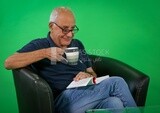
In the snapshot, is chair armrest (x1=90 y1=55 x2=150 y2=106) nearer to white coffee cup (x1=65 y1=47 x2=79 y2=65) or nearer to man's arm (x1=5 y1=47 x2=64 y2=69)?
white coffee cup (x1=65 y1=47 x2=79 y2=65)

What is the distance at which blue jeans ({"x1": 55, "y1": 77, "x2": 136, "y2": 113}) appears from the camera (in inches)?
74.4

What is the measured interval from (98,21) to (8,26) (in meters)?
0.83

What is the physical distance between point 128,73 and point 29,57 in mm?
799

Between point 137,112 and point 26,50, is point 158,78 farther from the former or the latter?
point 26,50

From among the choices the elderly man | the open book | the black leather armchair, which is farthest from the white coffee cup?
the black leather armchair

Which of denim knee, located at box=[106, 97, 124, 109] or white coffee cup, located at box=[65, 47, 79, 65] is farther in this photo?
white coffee cup, located at box=[65, 47, 79, 65]

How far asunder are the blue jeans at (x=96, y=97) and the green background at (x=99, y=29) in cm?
78

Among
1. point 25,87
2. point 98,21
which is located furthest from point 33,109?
point 98,21

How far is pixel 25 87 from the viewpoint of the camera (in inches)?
74.7

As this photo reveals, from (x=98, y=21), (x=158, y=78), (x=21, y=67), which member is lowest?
(x=158, y=78)

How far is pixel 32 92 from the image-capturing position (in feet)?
5.92

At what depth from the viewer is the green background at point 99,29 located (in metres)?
2.52

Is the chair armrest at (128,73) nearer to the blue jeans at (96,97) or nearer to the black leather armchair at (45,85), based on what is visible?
the black leather armchair at (45,85)

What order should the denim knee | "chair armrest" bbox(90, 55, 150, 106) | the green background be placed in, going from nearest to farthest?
the denim knee → "chair armrest" bbox(90, 55, 150, 106) → the green background
